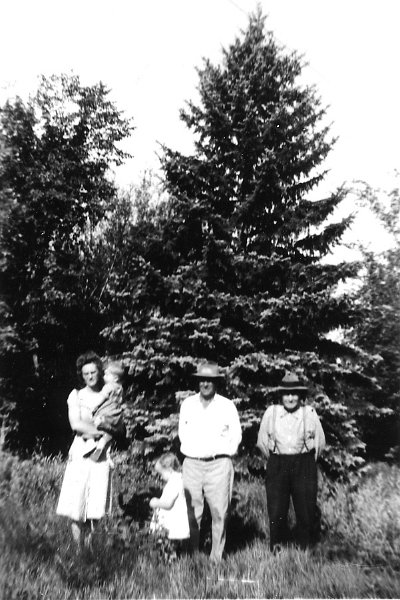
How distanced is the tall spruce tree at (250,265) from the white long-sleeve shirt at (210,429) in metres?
4.64

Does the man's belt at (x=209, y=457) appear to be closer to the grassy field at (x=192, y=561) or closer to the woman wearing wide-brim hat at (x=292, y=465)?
the woman wearing wide-brim hat at (x=292, y=465)

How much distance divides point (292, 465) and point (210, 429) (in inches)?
39.2

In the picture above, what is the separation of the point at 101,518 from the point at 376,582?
7.95 feet

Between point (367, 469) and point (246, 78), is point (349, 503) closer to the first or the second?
point (367, 469)

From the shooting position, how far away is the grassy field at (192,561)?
12.1 ft

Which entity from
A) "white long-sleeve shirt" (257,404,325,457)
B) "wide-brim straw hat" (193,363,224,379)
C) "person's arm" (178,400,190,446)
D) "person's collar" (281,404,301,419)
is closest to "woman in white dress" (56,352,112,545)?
"person's arm" (178,400,190,446)

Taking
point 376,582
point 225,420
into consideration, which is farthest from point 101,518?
point 376,582

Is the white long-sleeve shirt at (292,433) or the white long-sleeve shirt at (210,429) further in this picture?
the white long-sleeve shirt at (292,433)

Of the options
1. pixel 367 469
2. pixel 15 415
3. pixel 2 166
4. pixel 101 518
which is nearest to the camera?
pixel 101 518

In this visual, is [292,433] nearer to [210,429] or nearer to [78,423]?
[210,429]

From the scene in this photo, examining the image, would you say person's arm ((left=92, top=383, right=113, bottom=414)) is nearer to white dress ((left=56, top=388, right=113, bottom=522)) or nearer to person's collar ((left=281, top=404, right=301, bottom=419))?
white dress ((left=56, top=388, right=113, bottom=522))

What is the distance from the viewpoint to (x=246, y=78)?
12.2 m

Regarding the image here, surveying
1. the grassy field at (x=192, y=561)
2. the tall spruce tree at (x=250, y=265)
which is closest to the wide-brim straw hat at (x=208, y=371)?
the grassy field at (x=192, y=561)

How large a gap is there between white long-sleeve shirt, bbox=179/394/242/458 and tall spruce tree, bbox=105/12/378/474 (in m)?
4.64
